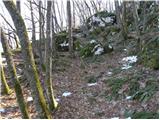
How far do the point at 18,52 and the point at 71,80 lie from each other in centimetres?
825

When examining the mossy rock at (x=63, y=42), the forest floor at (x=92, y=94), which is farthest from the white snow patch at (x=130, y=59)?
the mossy rock at (x=63, y=42)

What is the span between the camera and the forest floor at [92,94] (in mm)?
9000

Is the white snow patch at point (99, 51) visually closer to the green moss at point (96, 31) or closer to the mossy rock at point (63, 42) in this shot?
the mossy rock at point (63, 42)

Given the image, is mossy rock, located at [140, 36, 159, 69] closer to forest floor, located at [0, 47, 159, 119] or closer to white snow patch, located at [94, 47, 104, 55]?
forest floor, located at [0, 47, 159, 119]

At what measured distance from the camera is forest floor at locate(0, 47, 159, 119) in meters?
9.00

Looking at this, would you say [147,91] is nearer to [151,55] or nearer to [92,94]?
[92,94]

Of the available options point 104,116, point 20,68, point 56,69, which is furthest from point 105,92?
point 20,68

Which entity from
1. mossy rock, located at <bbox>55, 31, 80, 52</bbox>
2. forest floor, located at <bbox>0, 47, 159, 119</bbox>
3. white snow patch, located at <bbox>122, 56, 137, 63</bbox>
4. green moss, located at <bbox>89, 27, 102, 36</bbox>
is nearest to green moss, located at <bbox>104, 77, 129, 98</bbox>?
forest floor, located at <bbox>0, 47, 159, 119</bbox>

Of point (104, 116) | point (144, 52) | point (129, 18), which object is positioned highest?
point (129, 18)

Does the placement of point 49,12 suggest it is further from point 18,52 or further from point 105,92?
point 18,52

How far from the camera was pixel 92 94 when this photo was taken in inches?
425

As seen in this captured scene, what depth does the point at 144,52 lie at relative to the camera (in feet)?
42.9

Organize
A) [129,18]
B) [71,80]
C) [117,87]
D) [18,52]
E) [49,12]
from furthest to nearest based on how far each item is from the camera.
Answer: [129,18], [18,52], [71,80], [117,87], [49,12]

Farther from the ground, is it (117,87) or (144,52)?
(144,52)
